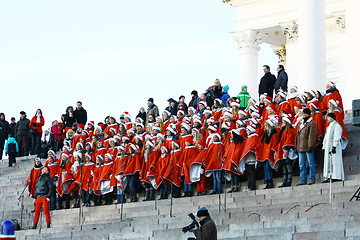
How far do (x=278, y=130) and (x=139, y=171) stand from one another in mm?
3971

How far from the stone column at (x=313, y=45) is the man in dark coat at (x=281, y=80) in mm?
1938

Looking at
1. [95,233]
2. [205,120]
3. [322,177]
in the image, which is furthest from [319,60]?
[95,233]

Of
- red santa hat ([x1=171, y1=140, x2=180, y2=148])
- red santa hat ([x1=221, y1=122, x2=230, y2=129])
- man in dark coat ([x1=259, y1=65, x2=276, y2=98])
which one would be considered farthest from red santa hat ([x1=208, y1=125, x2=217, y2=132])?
man in dark coat ([x1=259, y1=65, x2=276, y2=98])

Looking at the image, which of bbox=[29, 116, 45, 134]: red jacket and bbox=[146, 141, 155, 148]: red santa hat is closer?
bbox=[146, 141, 155, 148]: red santa hat

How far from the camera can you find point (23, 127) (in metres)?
30.9

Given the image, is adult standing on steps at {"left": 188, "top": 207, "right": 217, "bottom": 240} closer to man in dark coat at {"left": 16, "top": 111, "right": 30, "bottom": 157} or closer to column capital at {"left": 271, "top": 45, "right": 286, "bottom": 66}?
man in dark coat at {"left": 16, "top": 111, "right": 30, "bottom": 157}

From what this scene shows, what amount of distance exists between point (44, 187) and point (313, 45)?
9.20 m

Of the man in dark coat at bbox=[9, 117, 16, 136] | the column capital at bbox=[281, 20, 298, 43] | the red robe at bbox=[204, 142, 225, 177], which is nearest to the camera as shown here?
the red robe at bbox=[204, 142, 225, 177]

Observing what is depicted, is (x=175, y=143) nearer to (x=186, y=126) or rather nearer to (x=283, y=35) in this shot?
(x=186, y=126)

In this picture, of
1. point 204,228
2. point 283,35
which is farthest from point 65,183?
point 283,35

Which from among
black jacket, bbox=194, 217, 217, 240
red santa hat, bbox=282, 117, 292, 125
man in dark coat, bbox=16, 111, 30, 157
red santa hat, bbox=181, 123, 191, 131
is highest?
man in dark coat, bbox=16, 111, 30, 157

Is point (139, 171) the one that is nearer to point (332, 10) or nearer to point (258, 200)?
point (258, 200)

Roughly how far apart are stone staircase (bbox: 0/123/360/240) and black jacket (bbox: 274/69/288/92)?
428cm

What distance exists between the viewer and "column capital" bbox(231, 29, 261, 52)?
3838 centimetres
